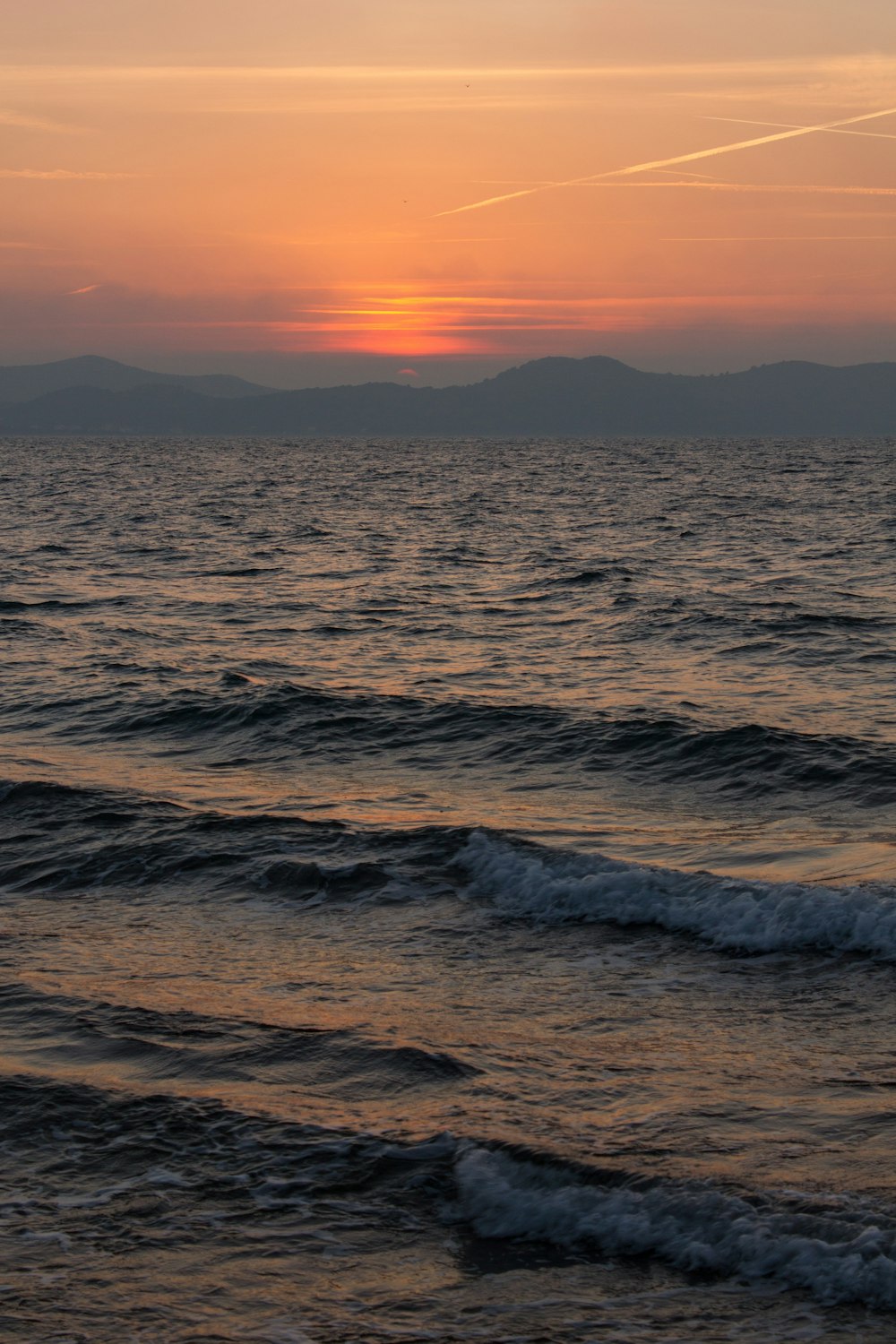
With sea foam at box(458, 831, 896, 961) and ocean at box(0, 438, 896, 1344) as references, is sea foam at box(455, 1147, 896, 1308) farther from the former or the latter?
sea foam at box(458, 831, 896, 961)

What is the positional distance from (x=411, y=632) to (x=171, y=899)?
598 inches

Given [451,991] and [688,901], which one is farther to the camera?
[688,901]

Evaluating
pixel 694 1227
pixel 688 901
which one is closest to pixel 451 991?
pixel 688 901

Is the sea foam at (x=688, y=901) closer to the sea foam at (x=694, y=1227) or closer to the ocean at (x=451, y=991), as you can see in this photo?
the ocean at (x=451, y=991)

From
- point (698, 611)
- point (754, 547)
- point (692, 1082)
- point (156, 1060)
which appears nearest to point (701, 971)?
point (692, 1082)

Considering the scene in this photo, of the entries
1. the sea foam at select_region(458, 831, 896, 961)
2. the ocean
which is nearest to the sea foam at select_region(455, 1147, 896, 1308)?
the ocean

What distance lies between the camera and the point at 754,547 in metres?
43.7

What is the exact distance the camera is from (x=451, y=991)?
8867 millimetres

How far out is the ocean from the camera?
5.83 meters

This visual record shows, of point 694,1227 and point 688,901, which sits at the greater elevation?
point 688,901

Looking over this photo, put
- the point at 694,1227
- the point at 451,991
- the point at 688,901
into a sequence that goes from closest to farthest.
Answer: the point at 694,1227 < the point at 451,991 < the point at 688,901

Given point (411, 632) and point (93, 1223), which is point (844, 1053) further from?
point (411, 632)

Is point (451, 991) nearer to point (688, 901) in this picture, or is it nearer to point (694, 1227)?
point (688, 901)

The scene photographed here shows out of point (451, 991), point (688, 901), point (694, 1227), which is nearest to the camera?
point (694, 1227)
